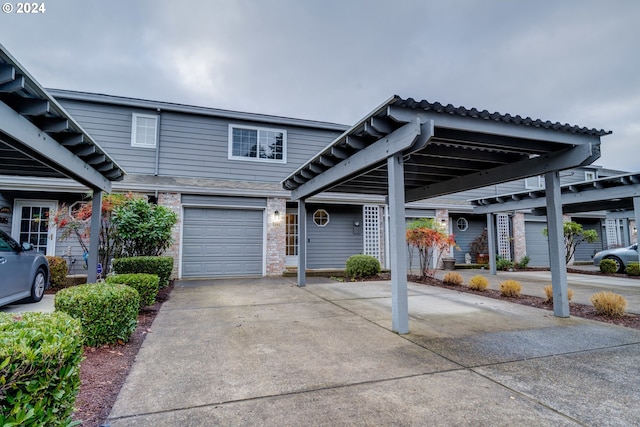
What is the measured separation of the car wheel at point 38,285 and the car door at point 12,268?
221 mm

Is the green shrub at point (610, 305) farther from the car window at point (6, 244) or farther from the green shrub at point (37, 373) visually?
the car window at point (6, 244)

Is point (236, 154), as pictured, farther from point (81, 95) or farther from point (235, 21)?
point (81, 95)

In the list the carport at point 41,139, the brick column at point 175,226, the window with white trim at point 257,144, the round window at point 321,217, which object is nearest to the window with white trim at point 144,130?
the brick column at point 175,226

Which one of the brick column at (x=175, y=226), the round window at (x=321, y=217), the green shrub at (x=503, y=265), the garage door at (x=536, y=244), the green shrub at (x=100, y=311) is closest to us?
the green shrub at (x=100, y=311)

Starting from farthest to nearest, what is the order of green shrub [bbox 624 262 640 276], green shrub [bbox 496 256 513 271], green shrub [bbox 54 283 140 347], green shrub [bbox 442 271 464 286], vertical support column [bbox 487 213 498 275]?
green shrub [bbox 496 256 513 271] → vertical support column [bbox 487 213 498 275] → green shrub [bbox 624 262 640 276] → green shrub [bbox 442 271 464 286] → green shrub [bbox 54 283 140 347]

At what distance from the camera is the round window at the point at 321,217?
38.7 ft

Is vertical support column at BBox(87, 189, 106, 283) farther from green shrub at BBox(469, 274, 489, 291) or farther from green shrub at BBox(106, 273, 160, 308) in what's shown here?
green shrub at BBox(469, 274, 489, 291)

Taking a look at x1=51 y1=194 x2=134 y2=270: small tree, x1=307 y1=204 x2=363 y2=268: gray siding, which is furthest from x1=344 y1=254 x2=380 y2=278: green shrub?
x1=51 y1=194 x2=134 y2=270: small tree

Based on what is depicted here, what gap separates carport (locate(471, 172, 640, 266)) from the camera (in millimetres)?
8393

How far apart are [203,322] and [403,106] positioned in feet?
13.6

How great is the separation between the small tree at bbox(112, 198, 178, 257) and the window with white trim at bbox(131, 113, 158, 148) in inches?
117

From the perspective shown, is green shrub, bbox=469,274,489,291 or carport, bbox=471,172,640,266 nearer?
green shrub, bbox=469,274,489,291

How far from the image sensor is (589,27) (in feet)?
28.9

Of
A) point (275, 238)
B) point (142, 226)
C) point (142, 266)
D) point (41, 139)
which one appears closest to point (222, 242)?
point (275, 238)
